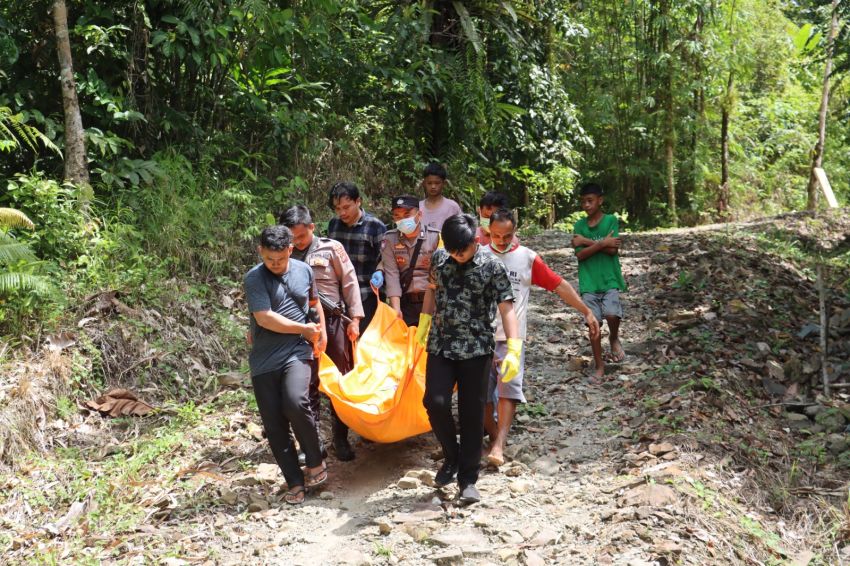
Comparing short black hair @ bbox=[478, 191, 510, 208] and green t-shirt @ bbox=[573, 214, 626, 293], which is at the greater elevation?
short black hair @ bbox=[478, 191, 510, 208]

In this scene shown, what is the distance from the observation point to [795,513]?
4801 mm

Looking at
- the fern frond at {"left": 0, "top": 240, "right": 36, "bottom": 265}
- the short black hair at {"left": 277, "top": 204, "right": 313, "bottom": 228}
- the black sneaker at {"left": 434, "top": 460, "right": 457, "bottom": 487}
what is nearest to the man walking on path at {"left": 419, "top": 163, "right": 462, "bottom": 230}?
the short black hair at {"left": 277, "top": 204, "right": 313, "bottom": 228}

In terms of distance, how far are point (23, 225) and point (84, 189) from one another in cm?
80

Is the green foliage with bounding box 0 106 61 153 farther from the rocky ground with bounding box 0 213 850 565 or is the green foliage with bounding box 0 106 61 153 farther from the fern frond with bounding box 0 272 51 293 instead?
the rocky ground with bounding box 0 213 850 565

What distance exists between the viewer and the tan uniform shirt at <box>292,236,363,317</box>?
18.0ft

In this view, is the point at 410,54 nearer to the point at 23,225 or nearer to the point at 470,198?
the point at 470,198

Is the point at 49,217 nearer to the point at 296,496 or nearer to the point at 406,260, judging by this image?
the point at 406,260

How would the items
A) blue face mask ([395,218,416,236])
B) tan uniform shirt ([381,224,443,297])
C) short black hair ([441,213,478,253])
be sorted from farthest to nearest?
tan uniform shirt ([381,224,443,297]) < blue face mask ([395,218,416,236]) < short black hair ([441,213,478,253])

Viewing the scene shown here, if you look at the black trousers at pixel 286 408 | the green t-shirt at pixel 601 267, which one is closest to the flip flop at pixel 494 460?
the black trousers at pixel 286 408

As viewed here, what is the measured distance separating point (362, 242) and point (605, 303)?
8.16ft

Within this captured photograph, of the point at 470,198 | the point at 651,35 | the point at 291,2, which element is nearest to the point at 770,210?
the point at 651,35

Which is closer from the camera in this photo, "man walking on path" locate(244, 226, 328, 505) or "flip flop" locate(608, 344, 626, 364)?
"man walking on path" locate(244, 226, 328, 505)

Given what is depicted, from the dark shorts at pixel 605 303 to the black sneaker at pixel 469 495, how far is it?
A: 110 inches

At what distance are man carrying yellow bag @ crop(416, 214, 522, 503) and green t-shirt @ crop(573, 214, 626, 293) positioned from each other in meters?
2.41
